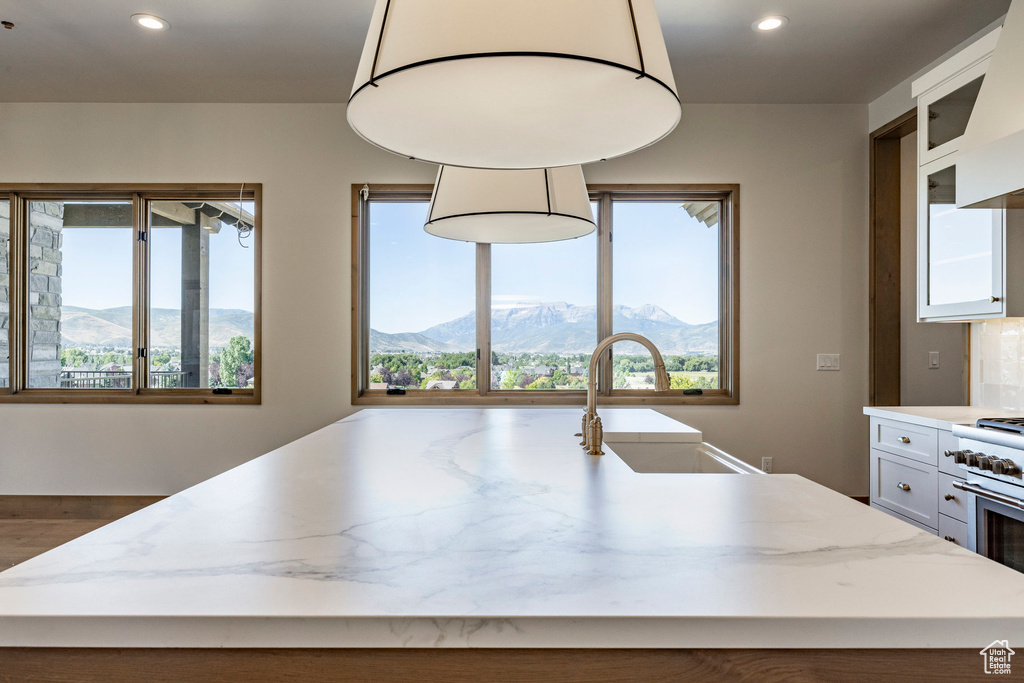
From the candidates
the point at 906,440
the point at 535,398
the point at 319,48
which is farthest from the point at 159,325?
the point at 906,440

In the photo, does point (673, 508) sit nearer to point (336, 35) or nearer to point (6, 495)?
point (336, 35)

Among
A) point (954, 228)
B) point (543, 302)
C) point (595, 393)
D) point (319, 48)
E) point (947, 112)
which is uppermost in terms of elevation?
point (319, 48)

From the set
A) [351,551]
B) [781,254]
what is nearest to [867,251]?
[781,254]

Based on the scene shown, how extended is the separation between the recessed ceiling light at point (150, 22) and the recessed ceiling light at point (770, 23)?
2.87m

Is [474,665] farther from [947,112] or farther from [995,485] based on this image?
[947,112]

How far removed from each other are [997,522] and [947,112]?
174 centimetres

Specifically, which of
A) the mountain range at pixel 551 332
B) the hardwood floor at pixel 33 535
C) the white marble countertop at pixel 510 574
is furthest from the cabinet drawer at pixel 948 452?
the hardwood floor at pixel 33 535

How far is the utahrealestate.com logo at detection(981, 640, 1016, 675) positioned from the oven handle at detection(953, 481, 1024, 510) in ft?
5.19

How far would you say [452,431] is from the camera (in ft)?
6.56

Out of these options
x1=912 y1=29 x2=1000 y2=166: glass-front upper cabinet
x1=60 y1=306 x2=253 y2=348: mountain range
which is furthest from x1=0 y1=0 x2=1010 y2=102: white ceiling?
x1=60 y1=306 x2=253 y2=348: mountain range

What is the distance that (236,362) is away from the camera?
389 centimetres

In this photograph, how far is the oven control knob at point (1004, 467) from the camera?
1.91 meters

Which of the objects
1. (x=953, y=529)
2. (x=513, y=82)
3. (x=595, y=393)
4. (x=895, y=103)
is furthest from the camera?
(x=895, y=103)

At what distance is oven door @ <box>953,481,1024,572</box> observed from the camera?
1.90 meters
